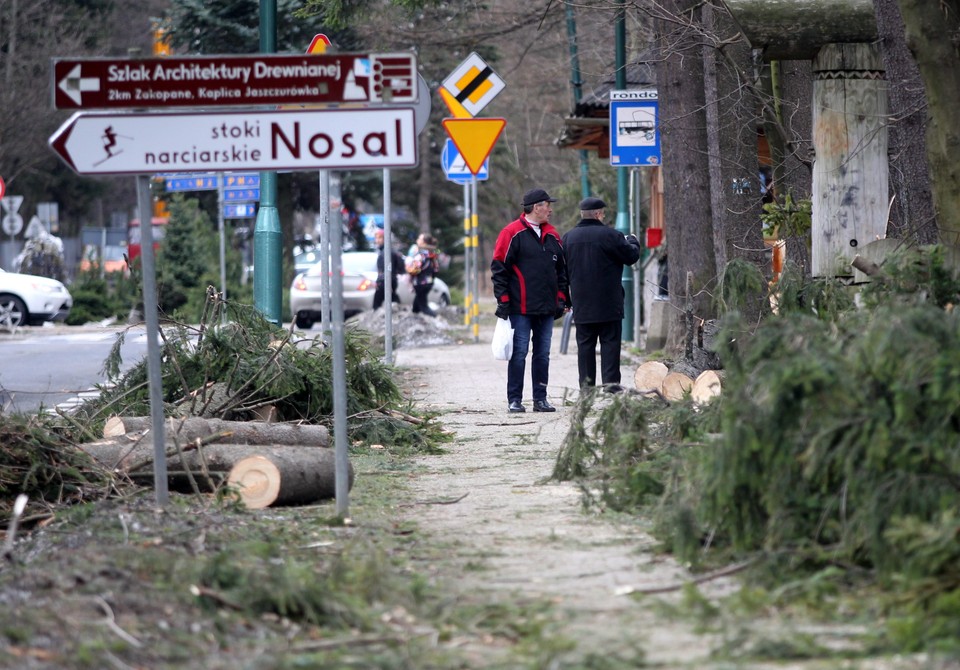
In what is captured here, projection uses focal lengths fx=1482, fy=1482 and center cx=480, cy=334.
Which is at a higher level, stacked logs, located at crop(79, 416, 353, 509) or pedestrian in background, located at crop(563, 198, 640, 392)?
pedestrian in background, located at crop(563, 198, 640, 392)

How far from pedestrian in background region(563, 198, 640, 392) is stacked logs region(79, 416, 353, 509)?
182 inches

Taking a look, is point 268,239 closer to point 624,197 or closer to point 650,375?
point 650,375

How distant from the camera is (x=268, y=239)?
12398 mm

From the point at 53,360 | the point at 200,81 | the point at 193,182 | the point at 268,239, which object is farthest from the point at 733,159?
the point at 193,182

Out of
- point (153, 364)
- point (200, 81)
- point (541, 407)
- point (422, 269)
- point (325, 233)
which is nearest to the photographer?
point (200, 81)

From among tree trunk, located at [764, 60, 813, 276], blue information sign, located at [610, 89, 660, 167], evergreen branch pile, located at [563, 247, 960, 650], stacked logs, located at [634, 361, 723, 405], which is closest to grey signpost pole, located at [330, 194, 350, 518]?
evergreen branch pile, located at [563, 247, 960, 650]

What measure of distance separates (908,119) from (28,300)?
22.9m

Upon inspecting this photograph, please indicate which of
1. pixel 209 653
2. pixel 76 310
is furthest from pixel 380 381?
pixel 76 310

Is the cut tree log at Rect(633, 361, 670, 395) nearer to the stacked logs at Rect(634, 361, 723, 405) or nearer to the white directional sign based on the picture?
the stacked logs at Rect(634, 361, 723, 405)

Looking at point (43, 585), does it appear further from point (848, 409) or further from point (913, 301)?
point (913, 301)

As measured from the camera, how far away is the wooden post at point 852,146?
9.44 m

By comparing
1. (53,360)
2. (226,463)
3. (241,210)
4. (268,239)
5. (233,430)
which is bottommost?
(53,360)

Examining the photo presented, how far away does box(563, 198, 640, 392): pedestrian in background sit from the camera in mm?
12125

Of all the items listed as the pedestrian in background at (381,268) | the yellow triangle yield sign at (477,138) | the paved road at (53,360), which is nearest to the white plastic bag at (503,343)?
the paved road at (53,360)
